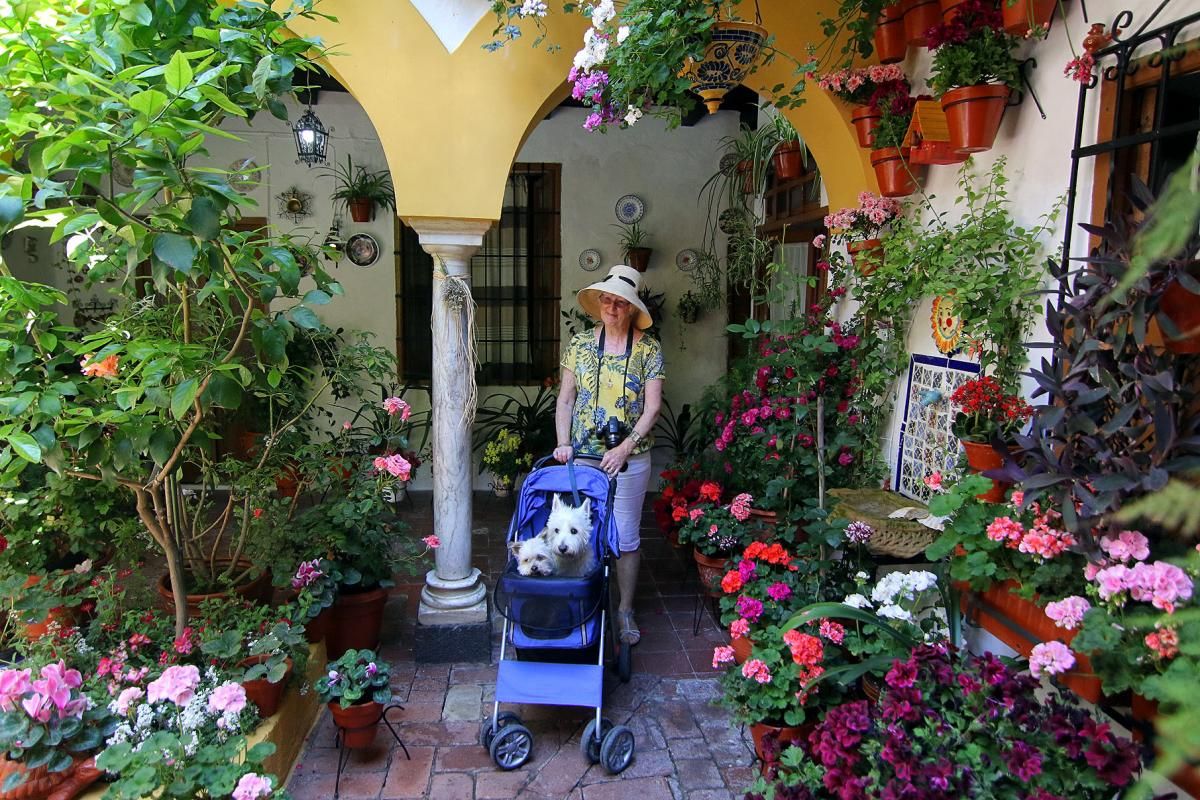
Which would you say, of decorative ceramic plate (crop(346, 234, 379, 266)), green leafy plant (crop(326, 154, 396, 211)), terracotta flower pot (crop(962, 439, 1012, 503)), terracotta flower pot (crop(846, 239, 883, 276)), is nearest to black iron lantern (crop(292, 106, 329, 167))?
green leafy plant (crop(326, 154, 396, 211))

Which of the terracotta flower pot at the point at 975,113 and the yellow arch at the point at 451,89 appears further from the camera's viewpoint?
the yellow arch at the point at 451,89

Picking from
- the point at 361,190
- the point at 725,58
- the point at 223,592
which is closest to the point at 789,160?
the point at 725,58

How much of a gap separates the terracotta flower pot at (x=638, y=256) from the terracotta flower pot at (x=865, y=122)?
2971 mm

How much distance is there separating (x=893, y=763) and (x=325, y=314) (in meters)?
5.87

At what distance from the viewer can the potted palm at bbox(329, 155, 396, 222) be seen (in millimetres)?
6148

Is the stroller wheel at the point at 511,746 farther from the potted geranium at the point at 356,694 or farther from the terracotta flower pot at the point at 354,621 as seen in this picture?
the terracotta flower pot at the point at 354,621

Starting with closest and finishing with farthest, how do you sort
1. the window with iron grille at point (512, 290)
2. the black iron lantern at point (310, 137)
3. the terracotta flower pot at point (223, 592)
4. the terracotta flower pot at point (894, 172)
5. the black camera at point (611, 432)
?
the terracotta flower pot at point (223, 592) → the terracotta flower pot at point (894, 172) → the black camera at point (611, 432) → the black iron lantern at point (310, 137) → the window with iron grille at point (512, 290)

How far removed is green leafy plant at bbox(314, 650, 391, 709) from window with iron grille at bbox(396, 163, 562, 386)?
392 cm

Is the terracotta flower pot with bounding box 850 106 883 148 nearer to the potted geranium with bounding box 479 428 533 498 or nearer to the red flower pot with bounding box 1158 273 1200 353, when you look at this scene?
the red flower pot with bounding box 1158 273 1200 353

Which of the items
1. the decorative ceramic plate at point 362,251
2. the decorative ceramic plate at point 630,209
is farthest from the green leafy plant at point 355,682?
the decorative ceramic plate at point 630,209

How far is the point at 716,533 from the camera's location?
3.75 meters

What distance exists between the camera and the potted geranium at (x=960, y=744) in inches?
69.1

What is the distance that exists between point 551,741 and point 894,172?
9.85 ft

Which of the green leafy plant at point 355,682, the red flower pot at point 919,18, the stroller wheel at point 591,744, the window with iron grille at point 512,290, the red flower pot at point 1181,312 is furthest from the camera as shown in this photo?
the window with iron grille at point 512,290
